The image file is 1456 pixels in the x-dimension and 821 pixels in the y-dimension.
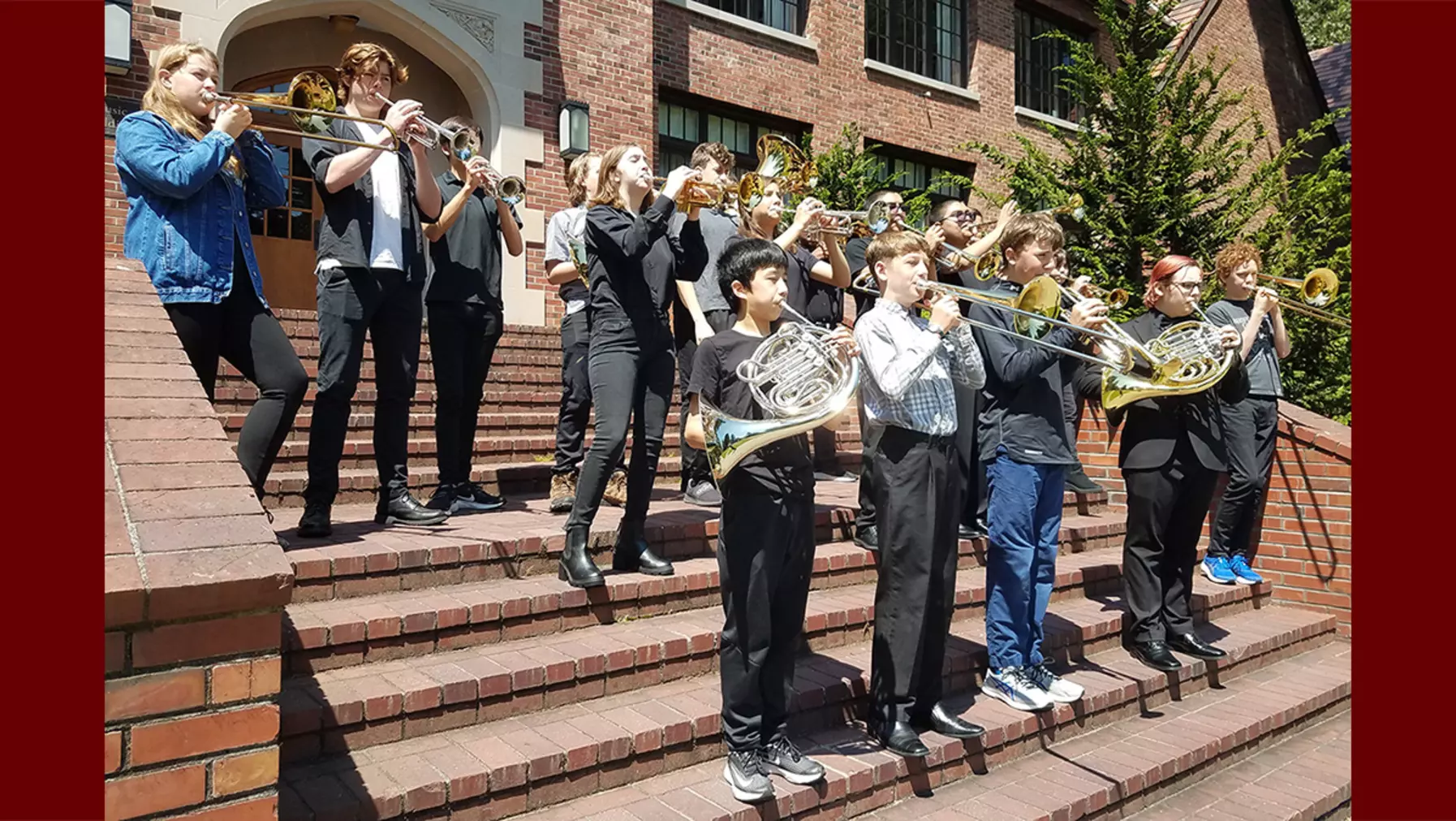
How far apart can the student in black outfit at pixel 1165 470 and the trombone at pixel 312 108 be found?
379 centimetres

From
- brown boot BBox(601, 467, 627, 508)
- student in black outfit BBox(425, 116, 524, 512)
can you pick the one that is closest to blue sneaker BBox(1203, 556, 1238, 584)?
brown boot BBox(601, 467, 627, 508)

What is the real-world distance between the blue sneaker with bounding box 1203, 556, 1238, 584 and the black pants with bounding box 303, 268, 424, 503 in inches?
208

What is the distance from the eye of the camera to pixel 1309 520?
6789 millimetres

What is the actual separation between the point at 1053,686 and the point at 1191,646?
1261 mm

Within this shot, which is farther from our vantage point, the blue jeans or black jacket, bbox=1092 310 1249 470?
black jacket, bbox=1092 310 1249 470

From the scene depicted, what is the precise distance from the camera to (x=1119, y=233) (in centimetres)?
999

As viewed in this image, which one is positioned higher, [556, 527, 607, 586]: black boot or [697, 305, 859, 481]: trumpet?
[697, 305, 859, 481]: trumpet

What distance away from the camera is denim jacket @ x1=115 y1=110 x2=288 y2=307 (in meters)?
3.49

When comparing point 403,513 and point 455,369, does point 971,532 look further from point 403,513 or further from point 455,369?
point 403,513

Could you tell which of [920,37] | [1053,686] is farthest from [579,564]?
[920,37]

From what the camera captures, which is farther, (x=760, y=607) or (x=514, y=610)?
(x=514, y=610)

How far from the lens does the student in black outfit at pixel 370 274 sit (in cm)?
423

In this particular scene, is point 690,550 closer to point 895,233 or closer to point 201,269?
point 895,233

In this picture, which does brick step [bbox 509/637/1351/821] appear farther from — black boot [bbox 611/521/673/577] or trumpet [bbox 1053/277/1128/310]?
trumpet [bbox 1053/277/1128/310]
